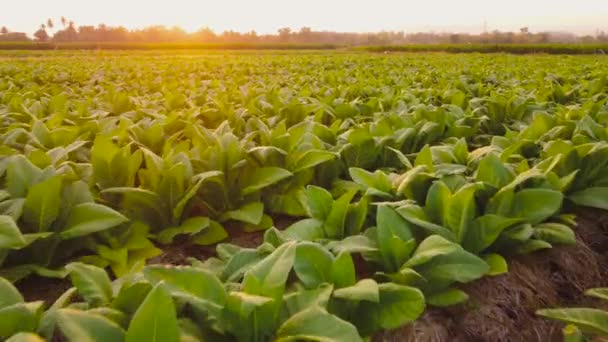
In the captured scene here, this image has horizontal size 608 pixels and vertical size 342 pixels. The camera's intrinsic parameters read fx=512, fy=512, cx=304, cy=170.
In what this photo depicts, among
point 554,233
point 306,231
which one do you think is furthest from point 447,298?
point 554,233

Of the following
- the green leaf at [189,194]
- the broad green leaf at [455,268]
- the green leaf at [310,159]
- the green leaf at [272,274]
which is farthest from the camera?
the green leaf at [310,159]

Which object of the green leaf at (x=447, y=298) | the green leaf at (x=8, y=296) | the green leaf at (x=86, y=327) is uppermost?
the green leaf at (x=86, y=327)

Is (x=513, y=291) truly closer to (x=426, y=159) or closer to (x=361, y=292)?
(x=426, y=159)

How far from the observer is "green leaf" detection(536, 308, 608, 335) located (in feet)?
5.57

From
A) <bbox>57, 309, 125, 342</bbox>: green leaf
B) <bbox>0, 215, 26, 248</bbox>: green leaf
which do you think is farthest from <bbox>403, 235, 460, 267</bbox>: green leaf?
<bbox>0, 215, 26, 248</bbox>: green leaf

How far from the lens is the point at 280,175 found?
2736 mm

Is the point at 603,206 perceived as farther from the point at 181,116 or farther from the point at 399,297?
the point at 181,116

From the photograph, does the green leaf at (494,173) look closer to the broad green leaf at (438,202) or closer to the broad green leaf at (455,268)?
the broad green leaf at (438,202)

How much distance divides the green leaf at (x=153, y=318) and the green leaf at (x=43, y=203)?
113 centimetres

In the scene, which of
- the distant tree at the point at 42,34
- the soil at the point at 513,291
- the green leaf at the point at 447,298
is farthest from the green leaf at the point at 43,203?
the distant tree at the point at 42,34

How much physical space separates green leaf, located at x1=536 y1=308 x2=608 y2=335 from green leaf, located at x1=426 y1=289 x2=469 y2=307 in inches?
10.7

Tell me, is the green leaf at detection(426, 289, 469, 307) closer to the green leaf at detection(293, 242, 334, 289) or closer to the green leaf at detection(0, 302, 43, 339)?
the green leaf at detection(293, 242, 334, 289)

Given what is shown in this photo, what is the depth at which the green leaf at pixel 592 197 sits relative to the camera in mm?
2687

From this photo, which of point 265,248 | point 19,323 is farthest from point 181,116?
point 19,323
